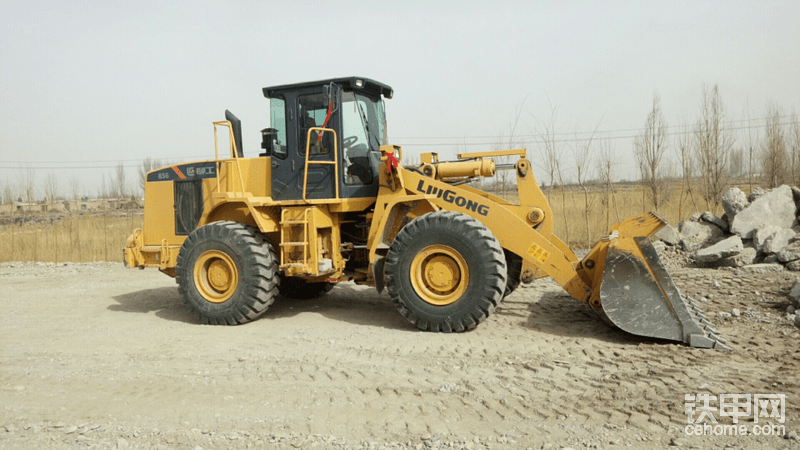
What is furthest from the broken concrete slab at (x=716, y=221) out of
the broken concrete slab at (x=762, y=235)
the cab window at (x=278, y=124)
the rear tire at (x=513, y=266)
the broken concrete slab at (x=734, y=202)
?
the cab window at (x=278, y=124)

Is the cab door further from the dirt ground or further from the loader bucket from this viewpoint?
the loader bucket

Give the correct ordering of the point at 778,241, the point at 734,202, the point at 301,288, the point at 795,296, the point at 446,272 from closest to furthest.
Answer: the point at 446,272, the point at 795,296, the point at 301,288, the point at 778,241, the point at 734,202

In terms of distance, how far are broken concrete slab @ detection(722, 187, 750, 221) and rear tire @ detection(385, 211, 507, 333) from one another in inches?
281

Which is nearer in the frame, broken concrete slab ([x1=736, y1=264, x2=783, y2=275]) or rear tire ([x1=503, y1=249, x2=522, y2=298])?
rear tire ([x1=503, y1=249, x2=522, y2=298])

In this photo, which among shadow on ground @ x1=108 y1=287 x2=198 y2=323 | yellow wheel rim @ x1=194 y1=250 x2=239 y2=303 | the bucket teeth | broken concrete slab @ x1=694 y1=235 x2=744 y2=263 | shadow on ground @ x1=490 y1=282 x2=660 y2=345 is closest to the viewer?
the bucket teeth

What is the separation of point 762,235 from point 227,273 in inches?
344

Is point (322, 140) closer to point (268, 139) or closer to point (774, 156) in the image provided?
point (268, 139)

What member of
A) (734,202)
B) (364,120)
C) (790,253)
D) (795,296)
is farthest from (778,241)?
(364,120)

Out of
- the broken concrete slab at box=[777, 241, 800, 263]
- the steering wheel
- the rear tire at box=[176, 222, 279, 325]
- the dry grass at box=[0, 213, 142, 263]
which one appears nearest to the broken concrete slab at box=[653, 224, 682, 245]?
the broken concrete slab at box=[777, 241, 800, 263]

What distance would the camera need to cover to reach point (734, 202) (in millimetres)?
10773

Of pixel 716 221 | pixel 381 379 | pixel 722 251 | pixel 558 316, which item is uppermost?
pixel 716 221

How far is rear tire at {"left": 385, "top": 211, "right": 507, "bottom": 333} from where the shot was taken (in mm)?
5957

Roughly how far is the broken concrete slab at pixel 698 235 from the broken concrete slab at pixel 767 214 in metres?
0.49

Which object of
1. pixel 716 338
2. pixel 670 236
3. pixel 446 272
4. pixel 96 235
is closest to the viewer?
pixel 716 338
